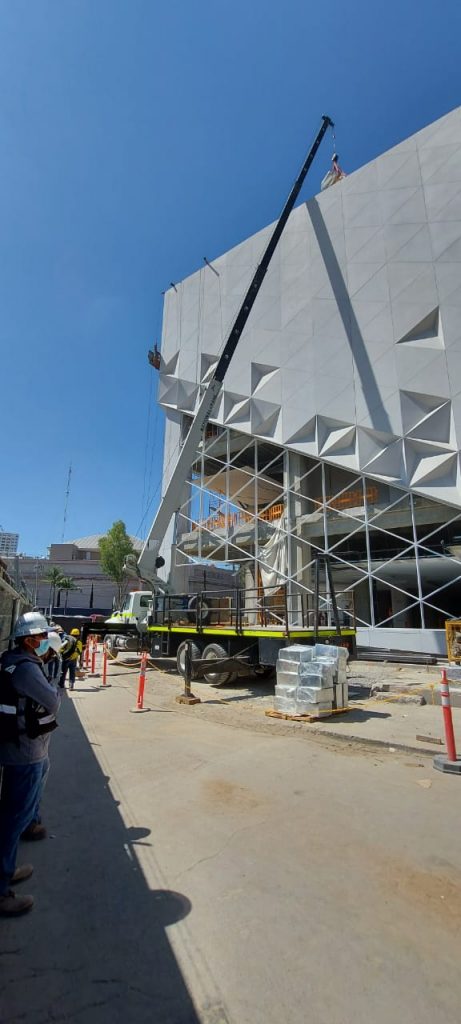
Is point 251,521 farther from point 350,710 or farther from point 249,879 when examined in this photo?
point 249,879

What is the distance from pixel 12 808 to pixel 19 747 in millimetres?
375

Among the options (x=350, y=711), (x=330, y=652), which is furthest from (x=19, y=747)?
(x=350, y=711)

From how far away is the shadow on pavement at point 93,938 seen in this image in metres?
2.18

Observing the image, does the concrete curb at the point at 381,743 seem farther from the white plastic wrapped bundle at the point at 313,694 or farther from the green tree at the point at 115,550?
the green tree at the point at 115,550

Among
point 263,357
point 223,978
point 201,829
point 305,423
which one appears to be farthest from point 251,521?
point 223,978

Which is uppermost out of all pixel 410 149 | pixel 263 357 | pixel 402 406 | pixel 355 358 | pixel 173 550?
pixel 410 149

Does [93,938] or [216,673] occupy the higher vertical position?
[216,673]

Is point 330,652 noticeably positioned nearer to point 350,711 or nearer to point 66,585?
point 350,711

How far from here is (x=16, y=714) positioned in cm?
304

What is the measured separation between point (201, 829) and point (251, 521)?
22.2m

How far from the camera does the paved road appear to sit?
2.23 metres

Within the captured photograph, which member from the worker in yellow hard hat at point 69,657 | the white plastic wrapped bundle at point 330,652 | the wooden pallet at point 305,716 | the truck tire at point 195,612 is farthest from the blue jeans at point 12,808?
the truck tire at point 195,612

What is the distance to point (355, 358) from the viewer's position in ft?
67.3

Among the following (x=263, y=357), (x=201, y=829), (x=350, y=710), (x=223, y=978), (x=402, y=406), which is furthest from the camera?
(x=263, y=357)
